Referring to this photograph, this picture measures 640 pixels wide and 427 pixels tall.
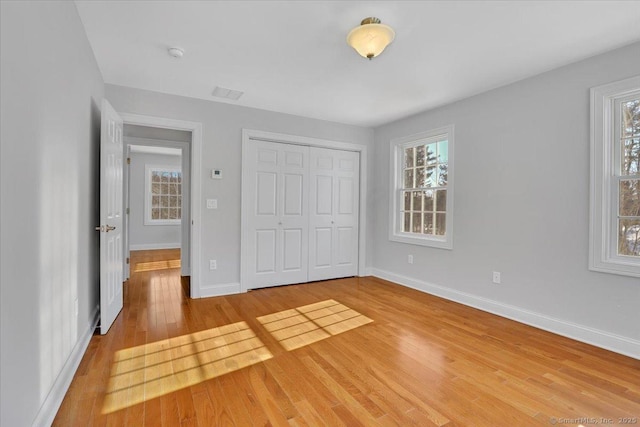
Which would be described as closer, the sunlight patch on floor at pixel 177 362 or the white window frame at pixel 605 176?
the sunlight patch on floor at pixel 177 362

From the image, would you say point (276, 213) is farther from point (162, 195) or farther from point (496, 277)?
point (162, 195)

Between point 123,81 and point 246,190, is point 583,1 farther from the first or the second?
point 123,81

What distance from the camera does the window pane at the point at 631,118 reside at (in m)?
2.58

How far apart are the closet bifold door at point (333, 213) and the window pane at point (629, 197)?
3.20 m

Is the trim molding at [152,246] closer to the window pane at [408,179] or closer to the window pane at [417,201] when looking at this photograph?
the window pane at [408,179]

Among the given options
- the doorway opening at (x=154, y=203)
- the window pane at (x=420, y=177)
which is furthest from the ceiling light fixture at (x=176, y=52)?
the doorway opening at (x=154, y=203)

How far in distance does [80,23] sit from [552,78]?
3.98m

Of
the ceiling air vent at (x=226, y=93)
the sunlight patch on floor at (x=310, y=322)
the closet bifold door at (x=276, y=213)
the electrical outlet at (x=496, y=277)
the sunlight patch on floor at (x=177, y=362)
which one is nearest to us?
the sunlight patch on floor at (x=177, y=362)

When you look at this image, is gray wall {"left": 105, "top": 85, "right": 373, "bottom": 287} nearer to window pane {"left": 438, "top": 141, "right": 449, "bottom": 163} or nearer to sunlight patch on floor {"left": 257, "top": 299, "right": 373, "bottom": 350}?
sunlight patch on floor {"left": 257, "top": 299, "right": 373, "bottom": 350}

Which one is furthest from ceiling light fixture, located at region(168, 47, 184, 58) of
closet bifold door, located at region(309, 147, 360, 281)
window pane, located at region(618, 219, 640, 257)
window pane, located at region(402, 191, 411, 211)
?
window pane, located at region(618, 219, 640, 257)

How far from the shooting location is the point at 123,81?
134 inches

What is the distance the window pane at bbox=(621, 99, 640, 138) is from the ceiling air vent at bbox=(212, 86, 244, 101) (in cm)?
364

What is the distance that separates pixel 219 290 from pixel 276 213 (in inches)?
49.9

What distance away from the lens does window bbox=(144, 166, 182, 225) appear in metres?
8.23
